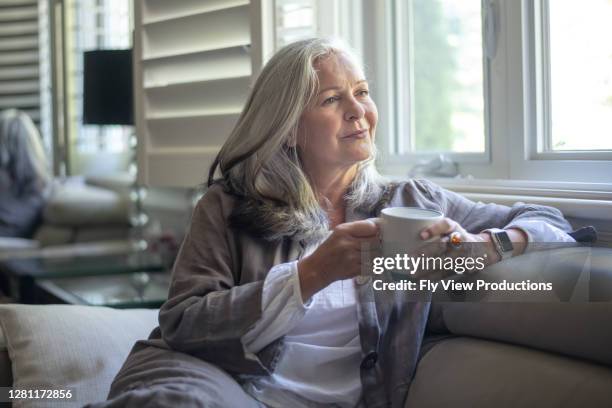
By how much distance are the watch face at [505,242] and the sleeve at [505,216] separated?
1.5 inches

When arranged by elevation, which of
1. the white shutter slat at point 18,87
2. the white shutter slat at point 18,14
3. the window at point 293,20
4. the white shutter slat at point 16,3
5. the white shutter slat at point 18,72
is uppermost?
the white shutter slat at point 16,3

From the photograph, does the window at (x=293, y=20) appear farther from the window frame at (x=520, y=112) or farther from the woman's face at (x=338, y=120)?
the woman's face at (x=338, y=120)

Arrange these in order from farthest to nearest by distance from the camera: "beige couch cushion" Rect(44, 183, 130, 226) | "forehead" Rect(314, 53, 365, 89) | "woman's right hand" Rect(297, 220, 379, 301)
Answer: "beige couch cushion" Rect(44, 183, 130, 226), "forehead" Rect(314, 53, 365, 89), "woman's right hand" Rect(297, 220, 379, 301)

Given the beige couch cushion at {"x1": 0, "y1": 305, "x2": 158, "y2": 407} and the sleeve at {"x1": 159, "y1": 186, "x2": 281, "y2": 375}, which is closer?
the sleeve at {"x1": 159, "y1": 186, "x2": 281, "y2": 375}

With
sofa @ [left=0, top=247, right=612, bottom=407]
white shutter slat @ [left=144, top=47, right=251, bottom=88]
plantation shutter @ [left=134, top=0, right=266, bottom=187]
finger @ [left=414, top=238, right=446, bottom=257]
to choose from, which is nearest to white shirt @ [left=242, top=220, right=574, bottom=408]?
sofa @ [left=0, top=247, right=612, bottom=407]

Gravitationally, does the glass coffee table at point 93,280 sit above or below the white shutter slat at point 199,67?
below

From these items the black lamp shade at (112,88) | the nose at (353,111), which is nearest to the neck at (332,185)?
the nose at (353,111)

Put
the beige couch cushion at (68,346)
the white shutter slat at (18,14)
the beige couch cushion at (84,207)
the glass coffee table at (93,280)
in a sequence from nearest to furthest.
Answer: the beige couch cushion at (68,346) < the glass coffee table at (93,280) < the beige couch cushion at (84,207) < the white shutter slat at (18,14)

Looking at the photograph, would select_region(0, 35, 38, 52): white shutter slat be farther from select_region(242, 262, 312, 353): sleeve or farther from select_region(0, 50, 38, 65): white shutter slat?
select_region(242, 262, 312, 353): sleeve

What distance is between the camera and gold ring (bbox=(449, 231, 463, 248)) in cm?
105

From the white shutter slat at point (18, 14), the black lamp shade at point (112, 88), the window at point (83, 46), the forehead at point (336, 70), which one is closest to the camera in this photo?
the forehead at point (336, 70)

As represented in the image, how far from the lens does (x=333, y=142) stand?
1364 millimetres

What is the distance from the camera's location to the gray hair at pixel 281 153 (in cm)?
133

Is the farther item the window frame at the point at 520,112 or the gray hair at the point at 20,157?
the gray hair at the point at 20,157
